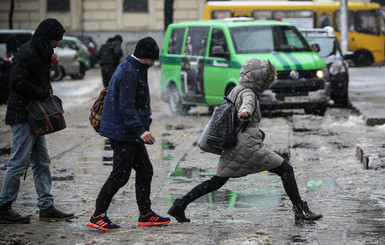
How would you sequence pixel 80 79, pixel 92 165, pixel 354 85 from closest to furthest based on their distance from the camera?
1. pixel 92 165
2. pixel 354 85
3. pixel 80 79

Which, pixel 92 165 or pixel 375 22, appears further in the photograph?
pixel 375 22

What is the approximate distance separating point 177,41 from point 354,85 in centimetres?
843

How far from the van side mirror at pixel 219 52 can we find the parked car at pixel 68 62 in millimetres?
13126

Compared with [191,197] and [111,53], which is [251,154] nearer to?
[191,197]

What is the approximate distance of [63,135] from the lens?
1288cm

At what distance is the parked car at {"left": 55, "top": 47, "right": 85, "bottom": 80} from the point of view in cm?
2722

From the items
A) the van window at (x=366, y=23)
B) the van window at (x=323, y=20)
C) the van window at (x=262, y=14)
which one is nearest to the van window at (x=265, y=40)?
the van window at (x=262, y=14)

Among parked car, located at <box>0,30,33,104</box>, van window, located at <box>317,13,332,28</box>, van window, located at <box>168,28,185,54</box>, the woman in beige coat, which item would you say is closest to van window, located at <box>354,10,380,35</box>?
van window, located at <box>317,13,332,28</box>

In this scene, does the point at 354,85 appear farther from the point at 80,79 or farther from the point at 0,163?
the point at 0,163

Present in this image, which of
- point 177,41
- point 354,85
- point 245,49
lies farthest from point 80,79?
point 245,49

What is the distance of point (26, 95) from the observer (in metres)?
6.34

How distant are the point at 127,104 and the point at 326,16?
29.8 metres

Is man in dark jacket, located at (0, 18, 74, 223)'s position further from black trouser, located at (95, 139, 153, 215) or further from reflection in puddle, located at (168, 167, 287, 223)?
reflection in puddle, located at (168, 167, 287, 223)

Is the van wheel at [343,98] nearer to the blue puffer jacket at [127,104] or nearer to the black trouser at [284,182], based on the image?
the black trouser at [284,182]
